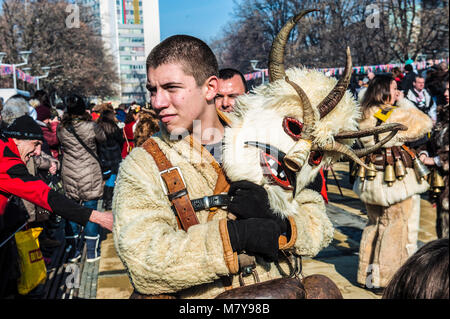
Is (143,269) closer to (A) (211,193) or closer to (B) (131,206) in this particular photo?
(B) (131,206)

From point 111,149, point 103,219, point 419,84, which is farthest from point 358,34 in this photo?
point 103,219

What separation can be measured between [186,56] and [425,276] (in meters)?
1.20

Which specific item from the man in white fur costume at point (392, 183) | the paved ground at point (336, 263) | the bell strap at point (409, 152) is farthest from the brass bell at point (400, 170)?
the paved ground at point (336, 263)

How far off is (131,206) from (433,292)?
1.03m

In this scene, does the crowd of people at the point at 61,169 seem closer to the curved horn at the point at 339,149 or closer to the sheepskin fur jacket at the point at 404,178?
the curved horn at the point at 339,149

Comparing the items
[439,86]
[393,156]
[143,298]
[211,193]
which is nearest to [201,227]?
[211,193]

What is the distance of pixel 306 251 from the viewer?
170 cm

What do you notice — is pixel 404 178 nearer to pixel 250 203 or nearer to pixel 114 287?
pixel 250 203

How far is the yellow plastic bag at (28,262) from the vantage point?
3787 mm

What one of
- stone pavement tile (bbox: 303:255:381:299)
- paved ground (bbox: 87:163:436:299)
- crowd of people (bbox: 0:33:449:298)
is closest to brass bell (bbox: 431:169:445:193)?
crowd of people (bbox: 0:33:449:298)

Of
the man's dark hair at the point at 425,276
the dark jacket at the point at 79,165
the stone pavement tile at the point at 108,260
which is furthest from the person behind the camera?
the dark jacket at the point at 79,165

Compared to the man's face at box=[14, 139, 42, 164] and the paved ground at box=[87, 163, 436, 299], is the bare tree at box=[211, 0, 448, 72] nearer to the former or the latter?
the paved ground at box=[87, 163, 436, 299]

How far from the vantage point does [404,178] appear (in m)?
4.15

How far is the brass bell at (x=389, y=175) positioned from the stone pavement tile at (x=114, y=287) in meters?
2.97
